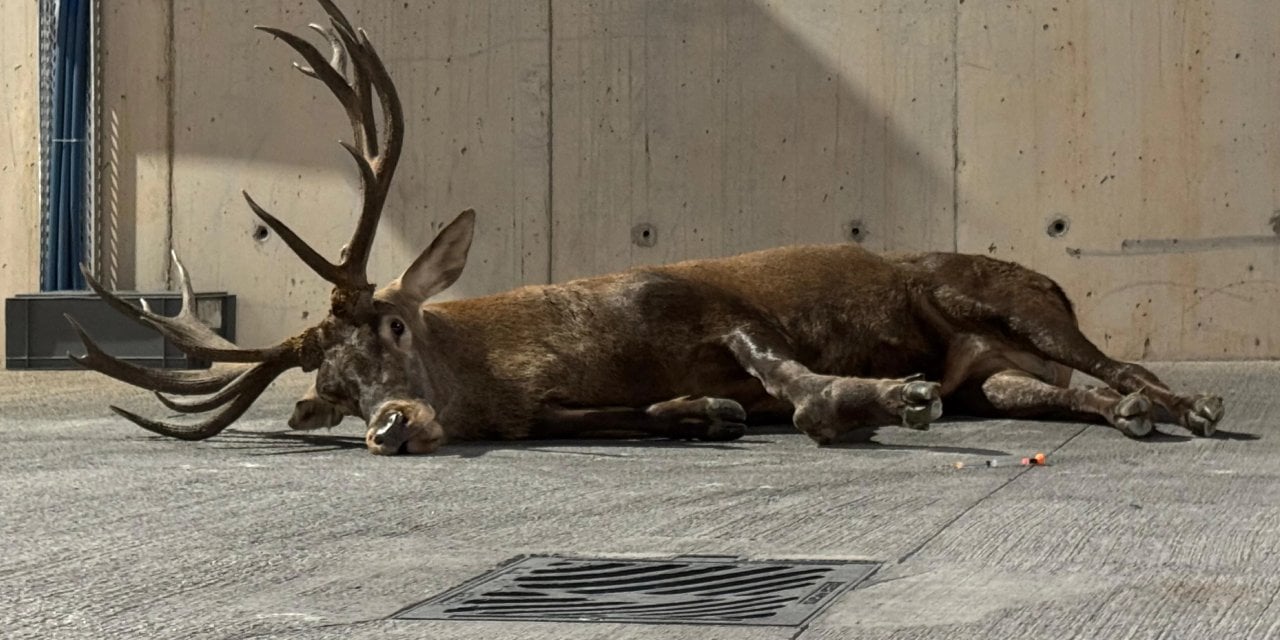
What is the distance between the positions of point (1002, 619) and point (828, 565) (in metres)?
0.73

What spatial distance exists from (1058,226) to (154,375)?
5.71 m

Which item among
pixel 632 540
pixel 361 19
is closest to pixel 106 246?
pixel 361 19

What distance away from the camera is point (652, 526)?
5078mm

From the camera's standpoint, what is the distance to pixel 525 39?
1216 cm

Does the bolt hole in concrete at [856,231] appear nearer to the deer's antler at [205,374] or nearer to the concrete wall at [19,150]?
the deer's antler at [205,374]

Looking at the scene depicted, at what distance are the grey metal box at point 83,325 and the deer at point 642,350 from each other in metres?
4.06

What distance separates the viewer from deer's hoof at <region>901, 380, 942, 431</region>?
21.0ft

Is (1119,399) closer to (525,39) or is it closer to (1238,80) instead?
(1238,80)

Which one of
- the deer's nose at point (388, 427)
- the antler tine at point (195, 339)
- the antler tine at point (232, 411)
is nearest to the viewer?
the deer's nose at point (388, 427)

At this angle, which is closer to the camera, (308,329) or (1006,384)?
(308,329)

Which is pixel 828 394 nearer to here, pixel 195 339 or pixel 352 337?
pixel 352 337

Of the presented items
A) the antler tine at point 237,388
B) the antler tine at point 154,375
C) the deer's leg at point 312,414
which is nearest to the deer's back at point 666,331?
the deer's leg at point 312,414

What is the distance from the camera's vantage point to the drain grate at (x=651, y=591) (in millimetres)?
3885

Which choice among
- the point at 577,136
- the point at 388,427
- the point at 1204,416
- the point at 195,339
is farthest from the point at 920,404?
the point at 577,136
